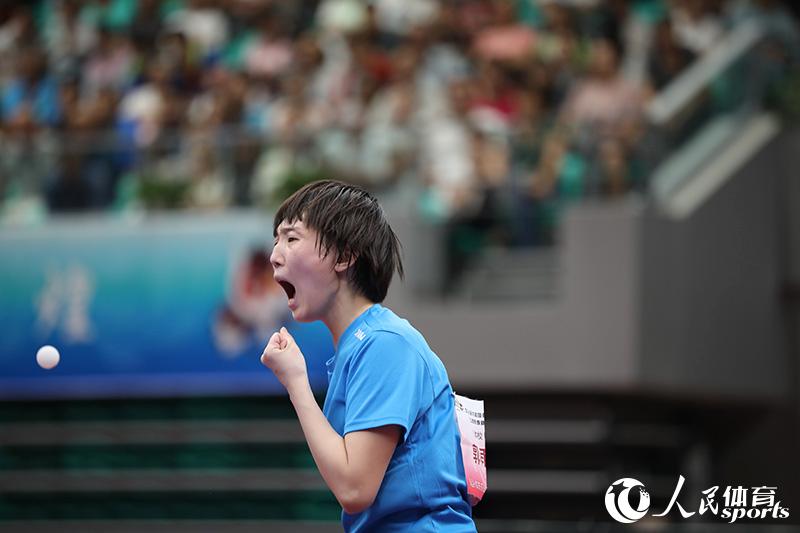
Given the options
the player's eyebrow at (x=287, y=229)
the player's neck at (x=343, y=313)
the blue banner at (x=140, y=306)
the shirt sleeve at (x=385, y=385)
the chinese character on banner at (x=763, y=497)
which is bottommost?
the chinese character on banner at (x=763, y=497)

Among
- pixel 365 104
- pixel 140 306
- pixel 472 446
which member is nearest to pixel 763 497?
pixel 365 104

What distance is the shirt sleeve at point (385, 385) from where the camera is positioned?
3.30m

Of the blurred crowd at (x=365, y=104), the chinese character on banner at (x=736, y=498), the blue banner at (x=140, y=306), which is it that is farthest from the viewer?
the blue banner at (x=140, y=306)

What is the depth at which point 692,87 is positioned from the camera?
1188cm

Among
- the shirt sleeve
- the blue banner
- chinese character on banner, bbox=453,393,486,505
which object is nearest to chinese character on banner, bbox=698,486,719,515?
the blue banner

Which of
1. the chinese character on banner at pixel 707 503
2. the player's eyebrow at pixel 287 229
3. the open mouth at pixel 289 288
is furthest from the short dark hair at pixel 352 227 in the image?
the chinese character on banner at pixel 707 503

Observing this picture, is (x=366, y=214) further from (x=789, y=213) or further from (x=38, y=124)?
(x=38, y=124)

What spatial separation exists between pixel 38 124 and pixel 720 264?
6.36 m

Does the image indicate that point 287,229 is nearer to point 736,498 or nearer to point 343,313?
point 343,313

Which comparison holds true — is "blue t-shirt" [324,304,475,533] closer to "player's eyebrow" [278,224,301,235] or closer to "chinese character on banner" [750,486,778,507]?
"player's eyebrow" [278,224,301,235]

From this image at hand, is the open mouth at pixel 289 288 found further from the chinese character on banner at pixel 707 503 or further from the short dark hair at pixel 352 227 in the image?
the chinese character on banner at pixel 707 503

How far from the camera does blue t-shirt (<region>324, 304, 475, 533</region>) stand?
333 cm

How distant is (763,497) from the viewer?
11594mm

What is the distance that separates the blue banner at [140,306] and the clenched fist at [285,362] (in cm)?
877
